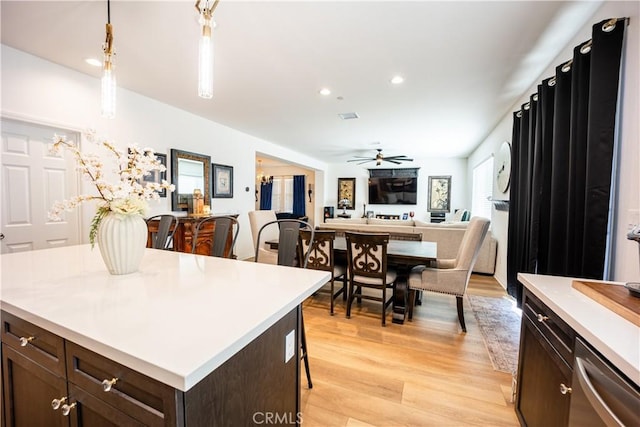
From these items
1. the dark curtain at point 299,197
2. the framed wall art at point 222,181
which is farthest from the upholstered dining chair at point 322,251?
the dark curtain at point 299,197

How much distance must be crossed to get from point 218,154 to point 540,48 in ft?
14.5

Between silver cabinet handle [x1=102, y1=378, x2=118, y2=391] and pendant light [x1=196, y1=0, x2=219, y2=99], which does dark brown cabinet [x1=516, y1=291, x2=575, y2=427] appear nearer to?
silver cabinet handle [x1=102, y1=378, x2=118, y2=391]

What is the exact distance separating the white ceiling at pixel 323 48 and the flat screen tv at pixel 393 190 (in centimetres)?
464

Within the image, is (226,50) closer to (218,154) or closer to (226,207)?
(218,154)

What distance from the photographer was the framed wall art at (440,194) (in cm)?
838

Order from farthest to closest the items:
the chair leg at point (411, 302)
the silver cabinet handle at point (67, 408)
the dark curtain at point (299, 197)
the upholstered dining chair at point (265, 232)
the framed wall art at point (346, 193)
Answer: the dark curtain at point (299, 197) < the framed wall art at point (346, 193) < the upholstered dining chair at point (265, 232) < the chair leg at point (411, 302) < the silver cabinet handle at point (67, 408)

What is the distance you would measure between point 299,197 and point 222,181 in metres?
5.79

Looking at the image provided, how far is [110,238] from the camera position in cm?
131

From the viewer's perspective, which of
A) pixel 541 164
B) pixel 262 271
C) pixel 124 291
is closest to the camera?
pixel 124 291

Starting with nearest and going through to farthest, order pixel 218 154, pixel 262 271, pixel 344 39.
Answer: pixel 262 271, pixel 344 39, pixel 218 154

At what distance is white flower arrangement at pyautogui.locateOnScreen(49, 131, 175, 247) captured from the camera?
1241 mm

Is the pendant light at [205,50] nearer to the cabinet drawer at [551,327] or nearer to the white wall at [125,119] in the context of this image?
the cabinet drawer at [551,327]

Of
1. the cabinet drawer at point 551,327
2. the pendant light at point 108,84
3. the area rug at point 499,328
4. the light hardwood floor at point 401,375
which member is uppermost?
the pendant light at point 108,84

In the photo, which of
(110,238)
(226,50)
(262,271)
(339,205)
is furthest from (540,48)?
(339,205)
